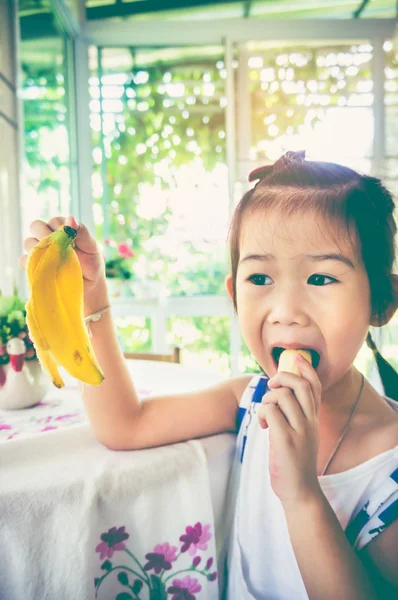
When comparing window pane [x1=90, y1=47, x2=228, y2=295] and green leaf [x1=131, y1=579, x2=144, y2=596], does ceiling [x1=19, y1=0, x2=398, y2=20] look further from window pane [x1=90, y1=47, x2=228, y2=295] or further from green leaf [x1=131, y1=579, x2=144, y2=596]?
green leaf [x1=131, y1=579, x2=144, y2=596]

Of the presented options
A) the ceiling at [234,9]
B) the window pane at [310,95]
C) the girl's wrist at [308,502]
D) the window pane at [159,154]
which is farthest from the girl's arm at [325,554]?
the ceiling at [234,9]

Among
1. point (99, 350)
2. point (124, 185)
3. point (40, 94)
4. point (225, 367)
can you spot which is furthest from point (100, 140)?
point (99, 350)

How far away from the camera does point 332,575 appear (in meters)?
0.55

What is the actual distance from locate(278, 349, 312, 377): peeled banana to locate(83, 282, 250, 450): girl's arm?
8.8 inches

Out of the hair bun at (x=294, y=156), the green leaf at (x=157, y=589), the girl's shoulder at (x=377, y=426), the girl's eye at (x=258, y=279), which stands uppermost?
the hair bun at (x=294, y=156)

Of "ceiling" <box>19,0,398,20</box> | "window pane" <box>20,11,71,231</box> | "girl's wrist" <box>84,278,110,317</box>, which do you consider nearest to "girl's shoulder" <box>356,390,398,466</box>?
"girl's wrist" <box>84,278,110,317</box>

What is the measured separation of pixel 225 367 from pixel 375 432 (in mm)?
3057

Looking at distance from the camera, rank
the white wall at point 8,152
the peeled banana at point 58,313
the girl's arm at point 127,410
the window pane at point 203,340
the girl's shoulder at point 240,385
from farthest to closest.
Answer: the window pane at point 203,340 < the white wall at point 8,152 < the girl's shoulder at point 240,385 < the girl's arm at point 127,410 < the peeled banana at point 58,313

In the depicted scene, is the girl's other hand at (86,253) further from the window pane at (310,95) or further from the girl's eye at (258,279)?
the window pane at (310,95)

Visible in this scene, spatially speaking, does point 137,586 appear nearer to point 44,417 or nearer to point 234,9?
point 44,417

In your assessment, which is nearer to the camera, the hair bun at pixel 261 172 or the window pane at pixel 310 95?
the hair bun at pixel 261 172

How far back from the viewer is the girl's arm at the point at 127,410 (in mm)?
706

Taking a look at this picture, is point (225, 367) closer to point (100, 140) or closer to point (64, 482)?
point (100, 140)

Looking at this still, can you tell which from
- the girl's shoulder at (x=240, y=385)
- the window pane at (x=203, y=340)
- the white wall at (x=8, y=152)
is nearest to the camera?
the girl's shoulder at (x=240, y=385)
